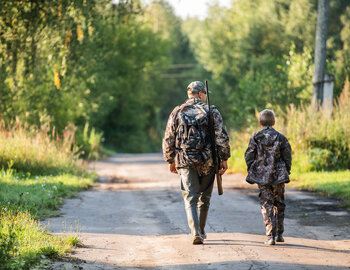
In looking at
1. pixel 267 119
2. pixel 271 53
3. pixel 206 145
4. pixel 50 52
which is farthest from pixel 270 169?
pixel 271 53

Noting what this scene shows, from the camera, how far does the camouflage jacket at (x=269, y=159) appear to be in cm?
758

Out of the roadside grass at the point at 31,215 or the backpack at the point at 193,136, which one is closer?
the roadside grass at the point at 31,215

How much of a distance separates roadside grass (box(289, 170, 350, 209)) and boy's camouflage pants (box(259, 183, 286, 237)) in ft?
12.4

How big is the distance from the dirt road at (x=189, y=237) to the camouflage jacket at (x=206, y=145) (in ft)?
3.36

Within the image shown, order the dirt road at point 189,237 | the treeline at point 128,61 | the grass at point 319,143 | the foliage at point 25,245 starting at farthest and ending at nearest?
the treeline at point 128,61 → the grass at point 319,143 → the dirt road at point 189,237 → the foliage at point 25,245

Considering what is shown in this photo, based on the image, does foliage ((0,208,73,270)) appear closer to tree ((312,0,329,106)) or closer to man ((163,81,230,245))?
man ((163,81,230,245))

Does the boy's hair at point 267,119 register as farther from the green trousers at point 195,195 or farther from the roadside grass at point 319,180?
the roadside grass at point 319,180

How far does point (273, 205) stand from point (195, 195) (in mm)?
1034

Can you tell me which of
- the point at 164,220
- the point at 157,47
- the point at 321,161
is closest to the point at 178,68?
the point at 157,47

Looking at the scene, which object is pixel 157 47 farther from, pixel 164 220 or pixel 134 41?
pixel 164 220

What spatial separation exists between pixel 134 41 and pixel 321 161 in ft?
111

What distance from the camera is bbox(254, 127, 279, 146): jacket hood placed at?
24.9 feet

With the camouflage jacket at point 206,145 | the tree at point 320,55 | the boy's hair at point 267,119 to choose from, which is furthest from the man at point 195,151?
the tree at point 320,55

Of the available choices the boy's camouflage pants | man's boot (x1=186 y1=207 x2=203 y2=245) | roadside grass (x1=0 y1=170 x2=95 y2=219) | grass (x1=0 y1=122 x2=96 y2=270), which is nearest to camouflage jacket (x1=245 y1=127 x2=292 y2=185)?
the boy's camouflage pants
